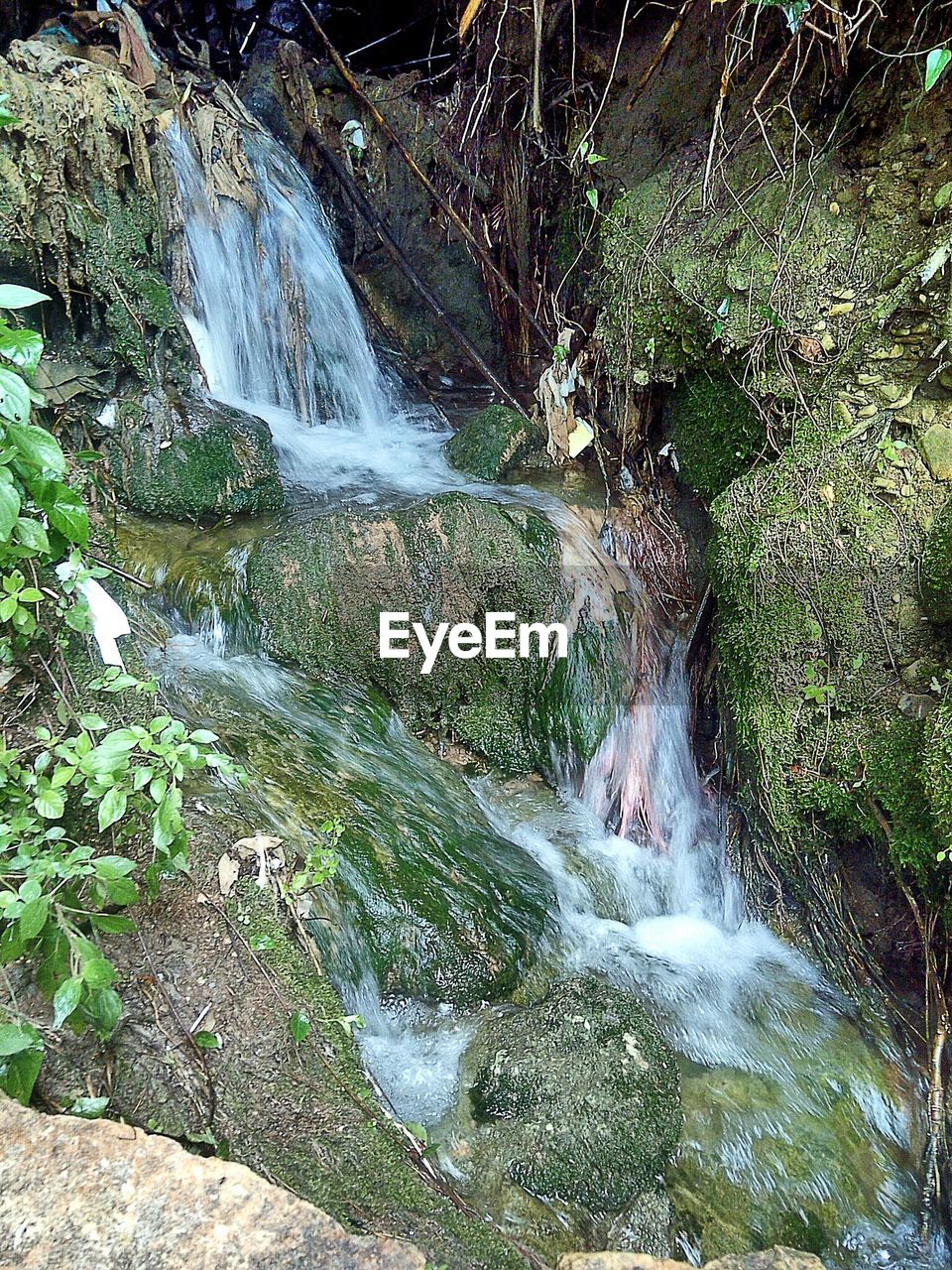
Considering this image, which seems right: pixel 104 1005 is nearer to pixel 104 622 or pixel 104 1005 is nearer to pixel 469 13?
pixel 104 622

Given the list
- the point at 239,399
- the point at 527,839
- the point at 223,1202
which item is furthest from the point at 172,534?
the point at 223,1202

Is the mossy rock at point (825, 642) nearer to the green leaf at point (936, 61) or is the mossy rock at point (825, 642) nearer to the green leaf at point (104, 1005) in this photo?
the green leaf at point (936, 61)

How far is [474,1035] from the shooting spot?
2.72 meters

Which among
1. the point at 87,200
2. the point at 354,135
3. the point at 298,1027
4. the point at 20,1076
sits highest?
the point at 354,135

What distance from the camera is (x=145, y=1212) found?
4.25ft

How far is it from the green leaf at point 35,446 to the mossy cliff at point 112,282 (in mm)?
2445

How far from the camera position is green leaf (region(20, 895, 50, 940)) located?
1.48 metres

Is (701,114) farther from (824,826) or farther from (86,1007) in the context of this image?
(86,1007)

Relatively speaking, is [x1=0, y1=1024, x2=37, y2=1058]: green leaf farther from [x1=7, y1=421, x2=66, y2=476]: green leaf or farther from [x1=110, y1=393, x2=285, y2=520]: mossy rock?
[x1=110, y1=393, x2=285, y2=520]: mossy rock

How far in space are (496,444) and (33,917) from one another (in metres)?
3.61

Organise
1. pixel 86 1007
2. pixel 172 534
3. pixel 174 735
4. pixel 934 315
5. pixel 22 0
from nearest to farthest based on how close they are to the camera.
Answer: pixel 86 1007, pixel 174 735, pixel 934 315, pixel 172 534, pixel 22 0

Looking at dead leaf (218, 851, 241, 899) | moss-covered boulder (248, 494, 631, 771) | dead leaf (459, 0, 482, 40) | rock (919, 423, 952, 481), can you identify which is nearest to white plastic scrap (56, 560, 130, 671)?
dead leaf (218, 851, 241, 899)

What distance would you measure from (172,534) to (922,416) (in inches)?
130

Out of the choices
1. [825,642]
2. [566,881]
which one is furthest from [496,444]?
[566,881]
